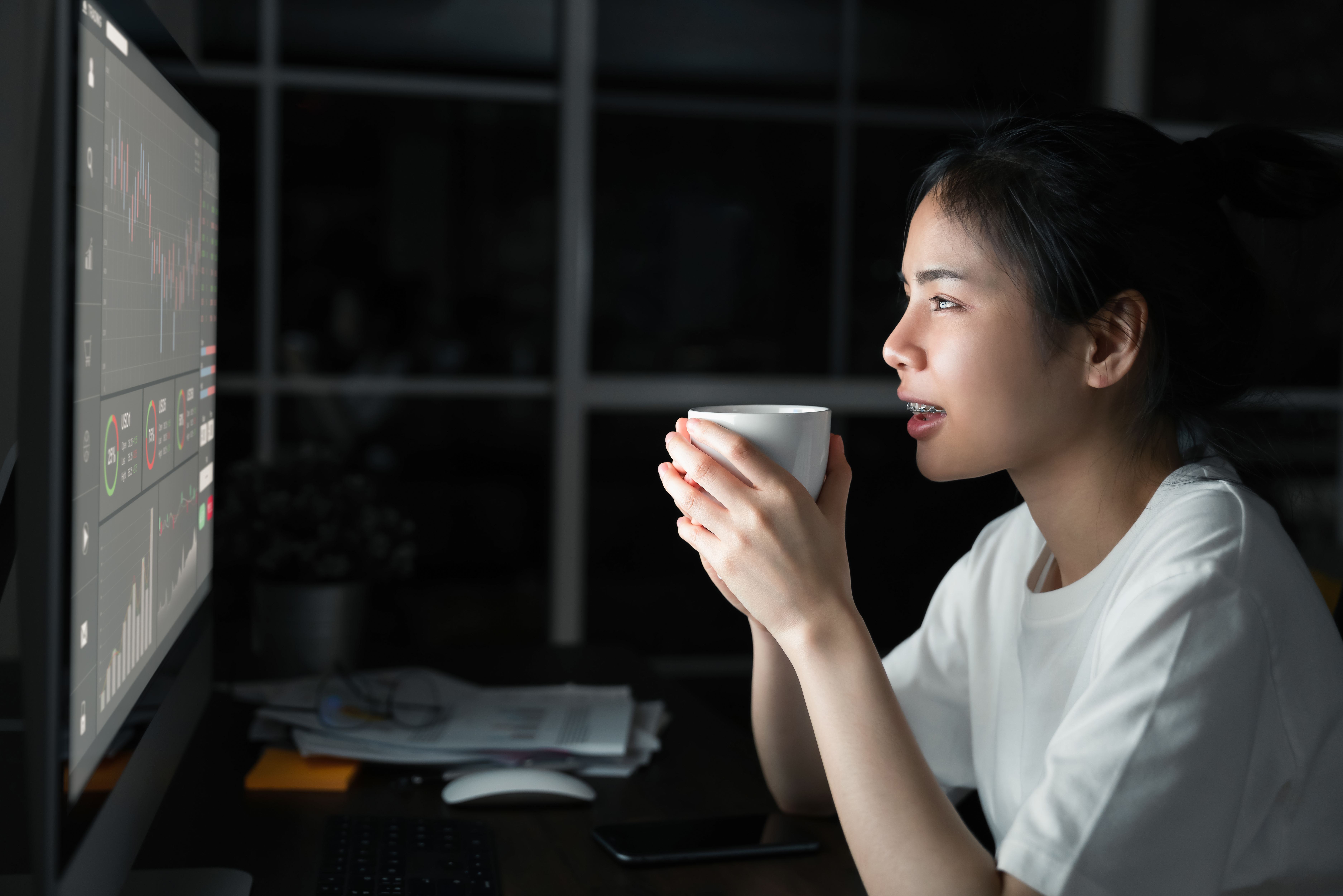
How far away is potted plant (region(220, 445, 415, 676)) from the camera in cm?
143

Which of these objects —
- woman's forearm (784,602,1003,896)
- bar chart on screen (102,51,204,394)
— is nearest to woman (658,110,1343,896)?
woman's forearm (784,602,1003,896)

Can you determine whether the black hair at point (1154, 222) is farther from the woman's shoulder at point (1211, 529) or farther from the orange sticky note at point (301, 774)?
the orange sticky note at point (301, 774)

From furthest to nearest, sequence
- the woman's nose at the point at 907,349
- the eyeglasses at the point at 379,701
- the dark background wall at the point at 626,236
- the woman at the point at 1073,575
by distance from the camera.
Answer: the dark background wall at the point at 626,236
the eyeglasses at the point at 379,701
the woman's nose at the point at 907,349
the woman at the point at 1073,575

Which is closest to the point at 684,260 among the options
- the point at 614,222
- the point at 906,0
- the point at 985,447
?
the point at 614,222

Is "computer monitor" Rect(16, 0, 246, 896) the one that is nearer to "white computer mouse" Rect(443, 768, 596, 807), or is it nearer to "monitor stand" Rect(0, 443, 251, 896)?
"monitor stand" Rect(0, 443, 251, 896)

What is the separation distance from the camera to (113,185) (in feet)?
2.17

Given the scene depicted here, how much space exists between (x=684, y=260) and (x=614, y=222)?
0.20 m

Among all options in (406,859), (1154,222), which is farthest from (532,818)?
(1154,222)

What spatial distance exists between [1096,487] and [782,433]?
0.36 m

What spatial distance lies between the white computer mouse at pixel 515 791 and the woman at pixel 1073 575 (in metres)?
0.20

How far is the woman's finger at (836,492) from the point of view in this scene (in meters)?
0.95

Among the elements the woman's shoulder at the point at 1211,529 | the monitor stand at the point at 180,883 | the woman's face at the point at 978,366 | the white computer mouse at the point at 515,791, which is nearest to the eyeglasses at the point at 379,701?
the white computer mouse at the point at 515,791

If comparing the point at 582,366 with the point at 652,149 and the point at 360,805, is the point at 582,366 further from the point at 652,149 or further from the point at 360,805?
the point at 360,805

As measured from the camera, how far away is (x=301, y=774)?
1095 mm
